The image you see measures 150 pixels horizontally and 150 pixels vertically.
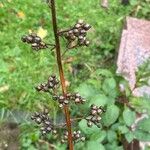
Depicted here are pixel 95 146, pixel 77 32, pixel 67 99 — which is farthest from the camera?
pixel 95 146

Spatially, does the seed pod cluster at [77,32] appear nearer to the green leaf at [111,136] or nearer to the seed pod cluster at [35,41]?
the seed pod cluster at [35,41]

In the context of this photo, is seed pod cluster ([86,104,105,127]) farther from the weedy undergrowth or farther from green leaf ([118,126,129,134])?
green leaf ([118,126,129,134])

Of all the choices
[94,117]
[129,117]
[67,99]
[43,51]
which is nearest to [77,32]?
[67,99]

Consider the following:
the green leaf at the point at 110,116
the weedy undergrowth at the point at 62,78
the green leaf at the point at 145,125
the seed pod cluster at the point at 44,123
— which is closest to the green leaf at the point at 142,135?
the green leaf at the point at 145,125

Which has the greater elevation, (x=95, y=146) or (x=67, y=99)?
(x=67, y=99)

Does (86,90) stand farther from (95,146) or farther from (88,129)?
(95,146)

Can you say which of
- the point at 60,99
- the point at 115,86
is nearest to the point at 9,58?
the point at 115,86

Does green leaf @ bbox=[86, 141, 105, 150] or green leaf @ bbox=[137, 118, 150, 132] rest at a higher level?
green leaf @ bbox=[137, 118, 150, 132]

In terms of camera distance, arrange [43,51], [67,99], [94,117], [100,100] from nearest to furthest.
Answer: [67,99] → [94,117] → [100,100] → [43,51]

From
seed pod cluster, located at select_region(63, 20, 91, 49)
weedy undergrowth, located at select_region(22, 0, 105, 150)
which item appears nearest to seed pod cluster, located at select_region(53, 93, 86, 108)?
weedy undergrowth, located at select_region(22, 0, 105, 150)
